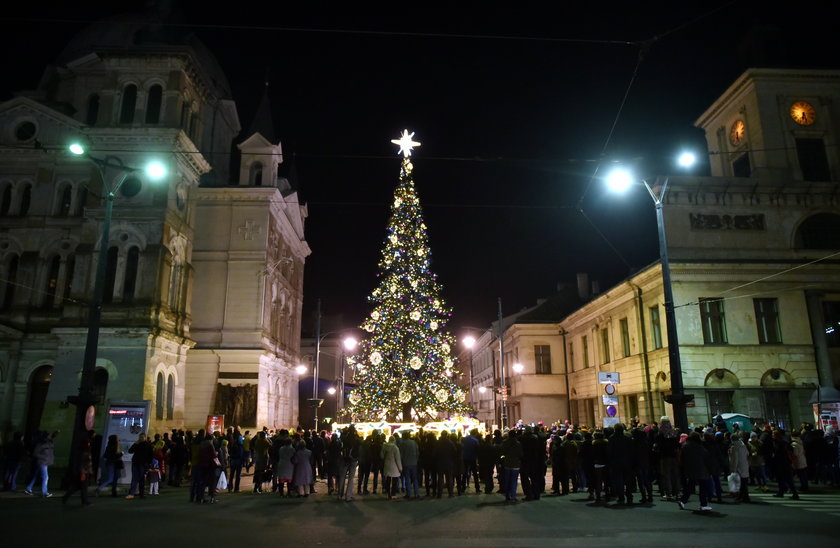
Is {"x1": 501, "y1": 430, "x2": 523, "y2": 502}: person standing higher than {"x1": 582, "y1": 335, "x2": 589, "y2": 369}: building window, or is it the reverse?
{"x1": 582, "y1": 335, "x2": 589, "y2": 369}: building window

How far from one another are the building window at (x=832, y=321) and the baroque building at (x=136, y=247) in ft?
95.5

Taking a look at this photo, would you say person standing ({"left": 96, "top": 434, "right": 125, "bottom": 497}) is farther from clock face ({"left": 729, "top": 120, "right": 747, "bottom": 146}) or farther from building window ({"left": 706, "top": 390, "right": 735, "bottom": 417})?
clock face ({"left": 729, "top": 120, "right": 747, "bottom": 146})

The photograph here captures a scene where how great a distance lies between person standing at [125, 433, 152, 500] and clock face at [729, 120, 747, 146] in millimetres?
32072

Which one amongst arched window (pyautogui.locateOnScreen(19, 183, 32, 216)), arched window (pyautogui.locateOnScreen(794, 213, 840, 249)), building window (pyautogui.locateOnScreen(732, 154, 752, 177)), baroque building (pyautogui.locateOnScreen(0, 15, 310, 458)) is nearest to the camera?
baroque building (pyautogui.locateOnScreen(0, 15, 310, 458))

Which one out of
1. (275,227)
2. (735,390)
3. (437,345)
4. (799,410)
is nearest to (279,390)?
(275,227)

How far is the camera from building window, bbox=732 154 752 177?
3084 cm

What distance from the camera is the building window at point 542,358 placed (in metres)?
46.7

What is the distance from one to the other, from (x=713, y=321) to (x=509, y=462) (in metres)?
16.6

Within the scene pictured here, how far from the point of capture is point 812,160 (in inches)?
1171

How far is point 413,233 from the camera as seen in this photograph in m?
25.9

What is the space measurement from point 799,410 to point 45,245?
36898 millimetres

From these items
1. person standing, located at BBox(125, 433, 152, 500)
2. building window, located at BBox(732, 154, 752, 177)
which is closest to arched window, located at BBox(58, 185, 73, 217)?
person standing, located at BBox(125, 433, 152, 500)

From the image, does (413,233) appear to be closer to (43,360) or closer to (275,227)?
(275,227)

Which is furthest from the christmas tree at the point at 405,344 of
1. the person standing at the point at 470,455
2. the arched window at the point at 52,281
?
the arched window at the point at 52,281
